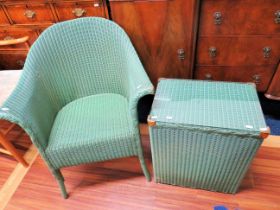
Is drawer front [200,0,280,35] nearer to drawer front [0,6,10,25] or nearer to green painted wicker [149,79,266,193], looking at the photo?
green painted wicker [149,79,266,193]

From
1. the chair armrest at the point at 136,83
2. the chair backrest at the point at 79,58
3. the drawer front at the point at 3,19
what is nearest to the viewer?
the chair armrest at the point at 136,83

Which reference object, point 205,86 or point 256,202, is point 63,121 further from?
point 256,202

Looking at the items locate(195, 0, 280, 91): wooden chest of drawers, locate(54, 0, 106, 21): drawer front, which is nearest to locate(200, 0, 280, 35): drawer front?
locate(195, 0, 280, 91): wooden chest of drawers

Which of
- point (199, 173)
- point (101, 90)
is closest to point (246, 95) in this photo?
point (199, 173)

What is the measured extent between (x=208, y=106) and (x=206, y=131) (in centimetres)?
14

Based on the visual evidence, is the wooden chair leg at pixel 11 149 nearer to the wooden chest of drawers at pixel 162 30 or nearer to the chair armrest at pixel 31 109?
the chair armrest at pixel 31 109

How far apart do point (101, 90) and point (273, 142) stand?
116cm

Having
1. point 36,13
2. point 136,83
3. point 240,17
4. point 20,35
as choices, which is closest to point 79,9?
point 36,13

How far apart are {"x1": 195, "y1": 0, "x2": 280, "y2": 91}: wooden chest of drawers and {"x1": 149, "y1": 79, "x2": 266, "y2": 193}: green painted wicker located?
0.83 ft

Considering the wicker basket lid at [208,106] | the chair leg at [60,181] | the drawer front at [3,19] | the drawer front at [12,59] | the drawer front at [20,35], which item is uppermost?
the drawer front at [3,19]

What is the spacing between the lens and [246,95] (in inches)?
39.6

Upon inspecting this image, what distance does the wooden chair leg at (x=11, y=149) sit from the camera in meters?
1.25

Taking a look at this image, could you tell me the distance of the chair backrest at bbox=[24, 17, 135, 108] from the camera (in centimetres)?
109

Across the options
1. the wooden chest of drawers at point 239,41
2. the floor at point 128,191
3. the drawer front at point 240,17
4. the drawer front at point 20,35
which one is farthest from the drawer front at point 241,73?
the drawer front at point 20,35
